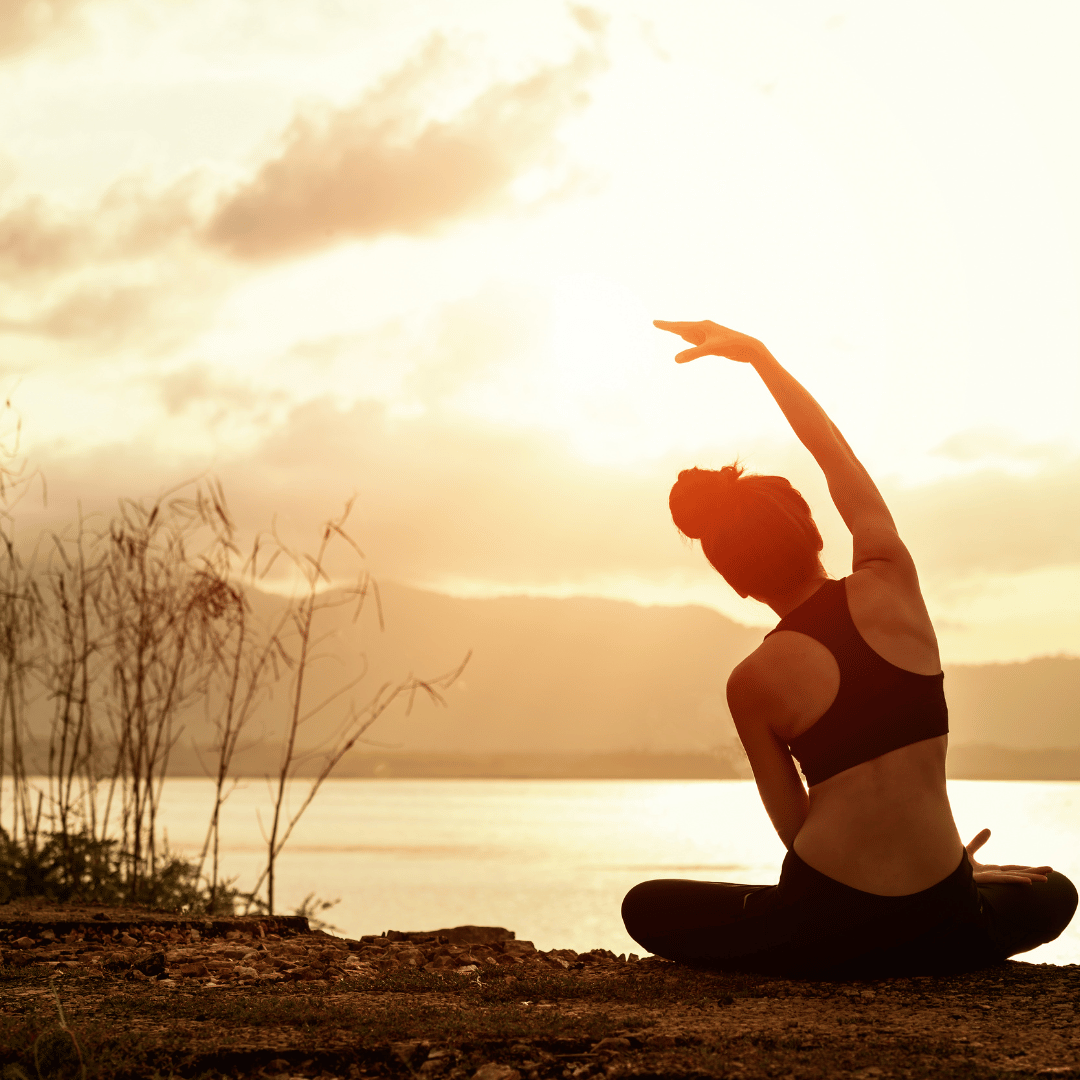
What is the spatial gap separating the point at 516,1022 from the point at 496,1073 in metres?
0.29

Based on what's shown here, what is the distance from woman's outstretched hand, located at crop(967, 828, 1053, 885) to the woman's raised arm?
0.67 m

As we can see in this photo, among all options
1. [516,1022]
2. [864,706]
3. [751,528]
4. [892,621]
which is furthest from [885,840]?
[516,1022]

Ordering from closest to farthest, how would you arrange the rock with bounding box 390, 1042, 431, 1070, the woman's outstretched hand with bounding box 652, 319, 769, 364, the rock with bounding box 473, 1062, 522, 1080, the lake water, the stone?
the rock with bounding box 473, 1062, 522, 1080, the rock with bounding box 390, 1042, 431, 1070, the woman's outstretched hand with bounding box 652, 319, 769, 364, the stone, the lake water

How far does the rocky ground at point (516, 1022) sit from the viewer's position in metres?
1.78

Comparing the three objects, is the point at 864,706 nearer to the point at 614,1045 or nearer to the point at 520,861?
the point at 614,1045

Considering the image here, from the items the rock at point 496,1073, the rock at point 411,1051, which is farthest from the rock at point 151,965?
the rock at point 496,1073

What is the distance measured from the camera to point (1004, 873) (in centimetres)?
239

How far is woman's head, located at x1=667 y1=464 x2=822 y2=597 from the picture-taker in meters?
2.19

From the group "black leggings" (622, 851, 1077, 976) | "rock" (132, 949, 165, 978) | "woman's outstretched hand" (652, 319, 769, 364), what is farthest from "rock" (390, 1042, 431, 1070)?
"woman's outstretched hand" (652, 319, 769, 364)

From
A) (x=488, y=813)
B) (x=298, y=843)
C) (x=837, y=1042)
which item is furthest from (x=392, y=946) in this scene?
(x=488, y=813)

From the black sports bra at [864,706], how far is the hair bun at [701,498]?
0.29m

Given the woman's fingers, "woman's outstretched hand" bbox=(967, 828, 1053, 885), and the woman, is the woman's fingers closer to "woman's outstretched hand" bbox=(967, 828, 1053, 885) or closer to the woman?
the woman

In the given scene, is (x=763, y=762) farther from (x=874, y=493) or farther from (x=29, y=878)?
(x=29, y=878)

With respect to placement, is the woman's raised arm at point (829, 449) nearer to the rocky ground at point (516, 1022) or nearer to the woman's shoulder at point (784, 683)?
the woman's shoulder at point (784, 683)
